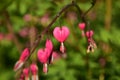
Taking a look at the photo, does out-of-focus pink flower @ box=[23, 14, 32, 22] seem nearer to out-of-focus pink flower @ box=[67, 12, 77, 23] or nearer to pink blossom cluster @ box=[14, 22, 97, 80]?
out-of-focus pink flower @ box=[67, 12, 77, 23]

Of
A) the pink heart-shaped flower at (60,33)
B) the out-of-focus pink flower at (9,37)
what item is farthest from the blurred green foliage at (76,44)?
the pink heart-shaped flower at (60,33)

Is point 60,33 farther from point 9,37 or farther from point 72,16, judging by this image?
point 9,37

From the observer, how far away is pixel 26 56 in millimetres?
2158

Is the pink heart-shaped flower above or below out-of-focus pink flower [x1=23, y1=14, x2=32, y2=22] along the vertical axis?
above

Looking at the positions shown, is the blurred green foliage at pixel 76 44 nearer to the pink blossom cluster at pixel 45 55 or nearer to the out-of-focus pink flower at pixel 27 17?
the out-of-focus pink flower at pixel 27 17

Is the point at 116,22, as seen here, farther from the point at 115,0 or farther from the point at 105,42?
the point at 105,42

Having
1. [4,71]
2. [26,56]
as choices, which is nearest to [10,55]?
[4,71]

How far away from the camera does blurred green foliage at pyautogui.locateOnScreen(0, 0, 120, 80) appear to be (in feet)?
9.79

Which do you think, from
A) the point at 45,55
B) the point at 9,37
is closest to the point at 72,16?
the point at 9,37

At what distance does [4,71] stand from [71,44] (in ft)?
3.29

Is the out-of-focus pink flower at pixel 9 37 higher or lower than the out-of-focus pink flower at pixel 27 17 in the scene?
lower

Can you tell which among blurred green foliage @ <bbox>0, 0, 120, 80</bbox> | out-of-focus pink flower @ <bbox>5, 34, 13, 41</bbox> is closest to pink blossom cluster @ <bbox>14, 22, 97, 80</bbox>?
blurred green foliage @ <bbox>0, 0, 120, 80</bbox>

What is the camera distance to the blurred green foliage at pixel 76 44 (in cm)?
298

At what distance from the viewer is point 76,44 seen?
10.7 feet
